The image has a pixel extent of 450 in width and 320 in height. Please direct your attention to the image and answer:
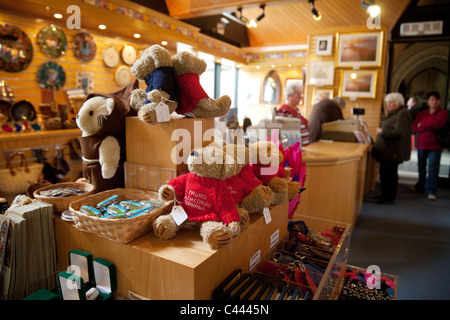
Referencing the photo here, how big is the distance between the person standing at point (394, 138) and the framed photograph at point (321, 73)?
6.08ft

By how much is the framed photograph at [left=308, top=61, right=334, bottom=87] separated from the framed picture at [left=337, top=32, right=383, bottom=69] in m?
0.20

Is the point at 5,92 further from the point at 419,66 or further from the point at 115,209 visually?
the point at 419,66

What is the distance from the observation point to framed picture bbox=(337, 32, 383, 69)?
230 inches

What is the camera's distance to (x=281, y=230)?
5.67 ft

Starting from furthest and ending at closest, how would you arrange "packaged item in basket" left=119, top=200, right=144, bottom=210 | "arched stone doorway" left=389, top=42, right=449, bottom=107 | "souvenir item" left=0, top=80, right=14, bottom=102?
"arched stone doorway" left=389, top=42, right=449, bottom=107 < "souvenir item" left=0, top=80, right=14, bottom=102 < "packaged item in basket" left=119, top=200, right=144, bottom=210

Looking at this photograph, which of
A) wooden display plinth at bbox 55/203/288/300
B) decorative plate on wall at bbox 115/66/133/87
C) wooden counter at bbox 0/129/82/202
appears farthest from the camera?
decorative plate on wall at bbox 115/66/133/87

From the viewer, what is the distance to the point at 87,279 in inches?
47.3

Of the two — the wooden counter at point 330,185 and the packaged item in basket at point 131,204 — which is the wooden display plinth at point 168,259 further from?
the wooden counter at point 330,185

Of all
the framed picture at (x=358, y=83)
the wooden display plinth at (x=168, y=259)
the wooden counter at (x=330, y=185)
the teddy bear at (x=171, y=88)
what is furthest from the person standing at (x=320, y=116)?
the wooden display plinth at (x=168, y=259)

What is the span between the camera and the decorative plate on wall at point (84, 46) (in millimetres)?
4867

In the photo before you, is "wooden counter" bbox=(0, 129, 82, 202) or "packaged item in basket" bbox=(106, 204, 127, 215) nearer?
"packaged item in basket" bbox=(106, 204, 127, 215)

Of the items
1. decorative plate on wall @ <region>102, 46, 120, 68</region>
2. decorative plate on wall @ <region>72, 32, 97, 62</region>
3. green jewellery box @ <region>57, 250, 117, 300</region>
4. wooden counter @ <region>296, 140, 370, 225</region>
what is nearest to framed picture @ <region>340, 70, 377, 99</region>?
wooden counter @ <region>296, 140, 370, 225</region>

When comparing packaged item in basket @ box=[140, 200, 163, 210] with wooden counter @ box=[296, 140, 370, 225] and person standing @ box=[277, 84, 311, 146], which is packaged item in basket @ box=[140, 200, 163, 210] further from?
person standing @ box=[277, 84, 311, 146]
